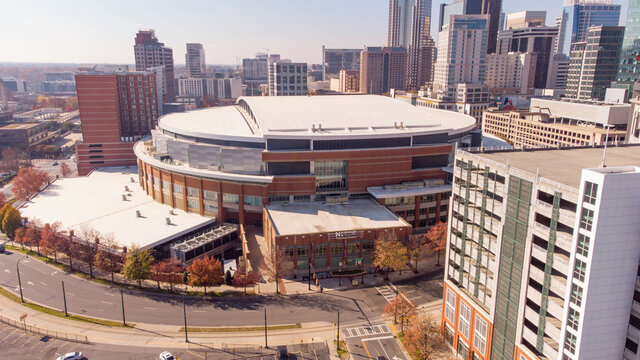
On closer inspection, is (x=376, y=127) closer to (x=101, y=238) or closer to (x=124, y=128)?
(x=101, y=238)

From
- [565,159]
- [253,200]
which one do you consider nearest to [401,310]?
[565,159]

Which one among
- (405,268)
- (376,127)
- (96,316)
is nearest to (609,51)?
(376,127)

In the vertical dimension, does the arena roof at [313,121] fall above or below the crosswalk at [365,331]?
above

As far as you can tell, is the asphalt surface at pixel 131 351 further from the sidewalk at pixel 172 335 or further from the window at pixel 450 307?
the window at pixel 450 307

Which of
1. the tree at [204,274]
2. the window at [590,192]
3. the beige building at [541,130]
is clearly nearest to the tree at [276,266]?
the tree at [204,274]

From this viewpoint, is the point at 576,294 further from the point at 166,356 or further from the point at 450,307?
the point at 166,356

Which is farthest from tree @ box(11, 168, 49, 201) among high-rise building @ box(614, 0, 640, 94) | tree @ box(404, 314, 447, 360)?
high-rise building @ box(614, 0, 640, 94)
